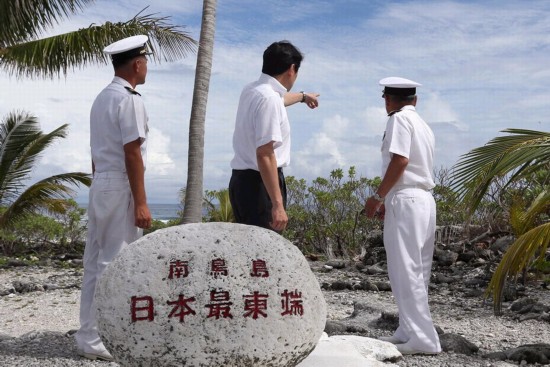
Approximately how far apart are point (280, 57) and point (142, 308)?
1.73 meters

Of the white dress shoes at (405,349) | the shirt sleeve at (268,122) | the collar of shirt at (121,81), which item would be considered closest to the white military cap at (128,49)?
the collar of shirt at (121,81)

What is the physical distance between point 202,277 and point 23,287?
24.1 feet

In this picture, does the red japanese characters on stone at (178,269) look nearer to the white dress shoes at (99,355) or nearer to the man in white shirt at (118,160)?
the man in white shirt at (118,160)

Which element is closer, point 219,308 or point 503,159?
point 219,308

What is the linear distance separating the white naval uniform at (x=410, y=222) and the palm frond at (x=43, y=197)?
354 inches

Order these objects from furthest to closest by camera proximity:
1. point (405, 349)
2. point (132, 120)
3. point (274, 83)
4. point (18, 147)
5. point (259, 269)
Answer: point (18, 147) < point (405, 349) < point (132, 120) < point (274, 83) < point (259, 269)

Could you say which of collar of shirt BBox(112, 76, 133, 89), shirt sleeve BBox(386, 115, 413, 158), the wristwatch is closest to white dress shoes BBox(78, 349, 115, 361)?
collar of shirt BBox(112, 76, 133, 89)

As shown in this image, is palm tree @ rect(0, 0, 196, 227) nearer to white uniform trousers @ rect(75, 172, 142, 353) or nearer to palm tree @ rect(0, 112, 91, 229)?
palm tree @ rect(0, 112, 91, 229)

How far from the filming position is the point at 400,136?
17.4 feet

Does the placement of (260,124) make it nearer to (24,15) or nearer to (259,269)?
(259,269)

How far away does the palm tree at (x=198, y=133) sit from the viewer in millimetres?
10062

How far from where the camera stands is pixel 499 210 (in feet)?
42.1

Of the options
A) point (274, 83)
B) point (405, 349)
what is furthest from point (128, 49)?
point (405, 349)

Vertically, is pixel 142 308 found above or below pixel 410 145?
below
